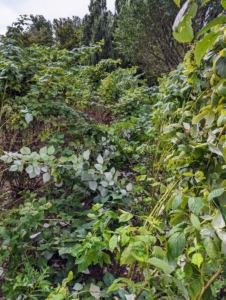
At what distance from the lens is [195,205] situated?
53cm

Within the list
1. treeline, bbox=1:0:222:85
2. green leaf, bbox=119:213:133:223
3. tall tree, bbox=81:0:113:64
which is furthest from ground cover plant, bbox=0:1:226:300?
tall tree, bbox=81:0:113:64

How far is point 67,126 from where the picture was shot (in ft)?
5.35

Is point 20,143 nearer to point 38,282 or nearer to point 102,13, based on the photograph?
point 38,282

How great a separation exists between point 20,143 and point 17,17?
948 mm

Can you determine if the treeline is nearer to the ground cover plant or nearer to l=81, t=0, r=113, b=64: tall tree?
l=81, t=0, r=113, b=64: tall tree

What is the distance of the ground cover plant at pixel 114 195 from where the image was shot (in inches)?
21.6

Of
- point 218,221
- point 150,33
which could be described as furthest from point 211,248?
point 150,33

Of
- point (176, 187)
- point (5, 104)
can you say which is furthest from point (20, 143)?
point (176, 187)

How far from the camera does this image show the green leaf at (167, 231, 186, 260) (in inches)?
19.3

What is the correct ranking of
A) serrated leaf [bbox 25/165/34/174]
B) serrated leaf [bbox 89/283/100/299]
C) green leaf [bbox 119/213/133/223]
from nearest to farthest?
green leaf [bbox 119/213/133/223]
serrated leaf [bbox 89/283/100/299]
serrated leaf [bbox 25/165/34/174]

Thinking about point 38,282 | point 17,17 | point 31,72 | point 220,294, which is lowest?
point 220,294

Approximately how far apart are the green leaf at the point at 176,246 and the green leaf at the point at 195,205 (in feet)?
0.20

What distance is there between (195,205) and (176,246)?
10 cm

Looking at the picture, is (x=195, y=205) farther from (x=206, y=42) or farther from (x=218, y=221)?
(x=206, y=42)
